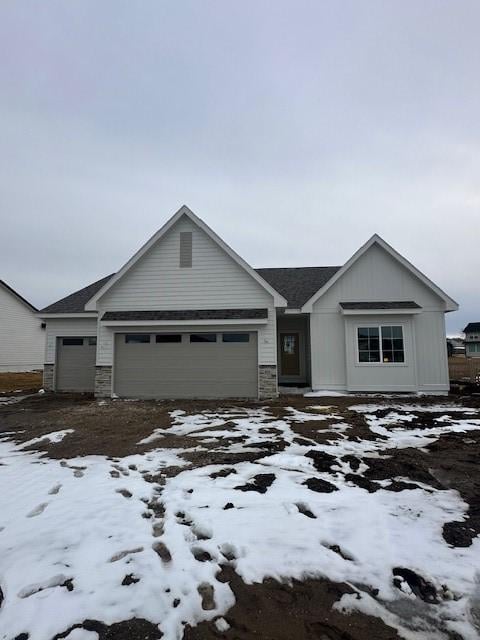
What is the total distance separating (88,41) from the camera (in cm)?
1047

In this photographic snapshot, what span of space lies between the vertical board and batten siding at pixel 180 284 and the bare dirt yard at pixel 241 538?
677cm

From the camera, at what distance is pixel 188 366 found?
13.0m

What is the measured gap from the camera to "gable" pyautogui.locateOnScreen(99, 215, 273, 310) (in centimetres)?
1308

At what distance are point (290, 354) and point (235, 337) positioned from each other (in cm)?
460

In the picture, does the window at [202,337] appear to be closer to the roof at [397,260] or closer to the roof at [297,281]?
the roof at [297,281]

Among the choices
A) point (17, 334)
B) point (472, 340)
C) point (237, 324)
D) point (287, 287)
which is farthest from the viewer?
point (472, 340)

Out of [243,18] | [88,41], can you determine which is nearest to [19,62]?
[88,41]

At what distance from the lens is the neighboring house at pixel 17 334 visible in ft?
84.1

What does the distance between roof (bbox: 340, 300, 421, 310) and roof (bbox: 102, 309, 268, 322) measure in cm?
338

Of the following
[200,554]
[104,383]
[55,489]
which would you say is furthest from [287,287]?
[200,554]

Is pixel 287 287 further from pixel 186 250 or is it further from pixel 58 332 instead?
pixel 58 332

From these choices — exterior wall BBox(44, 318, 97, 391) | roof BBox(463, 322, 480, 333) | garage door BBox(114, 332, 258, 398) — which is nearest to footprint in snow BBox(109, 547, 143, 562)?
garage door BBox(114, 332, 258, 398)

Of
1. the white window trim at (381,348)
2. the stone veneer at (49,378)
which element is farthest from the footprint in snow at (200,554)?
the stone veneer at (49,378)

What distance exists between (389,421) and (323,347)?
5566 millimetres
